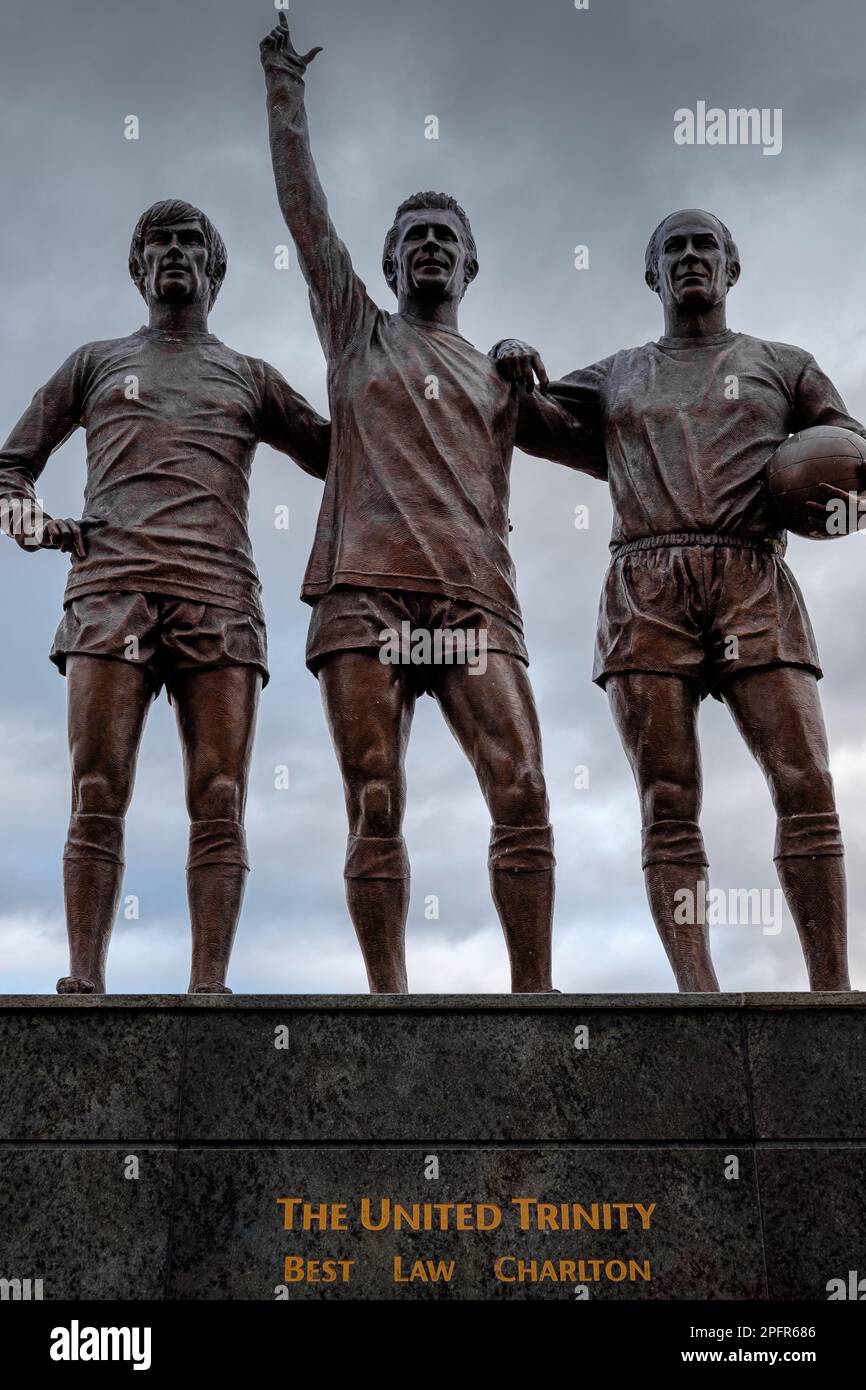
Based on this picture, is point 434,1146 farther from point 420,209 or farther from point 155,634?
point 420,209

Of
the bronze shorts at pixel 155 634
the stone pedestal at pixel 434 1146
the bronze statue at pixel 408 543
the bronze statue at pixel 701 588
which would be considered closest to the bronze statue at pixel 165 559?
the bronze shorts at pixel 155 634

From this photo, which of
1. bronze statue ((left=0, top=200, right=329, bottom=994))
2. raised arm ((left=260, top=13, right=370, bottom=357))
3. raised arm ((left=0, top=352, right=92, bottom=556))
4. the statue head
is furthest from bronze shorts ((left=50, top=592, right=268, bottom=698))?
the statue head

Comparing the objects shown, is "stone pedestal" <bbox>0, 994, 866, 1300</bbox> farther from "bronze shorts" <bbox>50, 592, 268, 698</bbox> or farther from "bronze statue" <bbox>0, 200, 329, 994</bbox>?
"bronze shorts" <bbox>50, 592, 268, 698</bbox>

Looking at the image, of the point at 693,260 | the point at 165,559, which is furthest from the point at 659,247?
the point at 165,559

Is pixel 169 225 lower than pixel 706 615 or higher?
higher

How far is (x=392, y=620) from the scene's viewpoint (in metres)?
8.07

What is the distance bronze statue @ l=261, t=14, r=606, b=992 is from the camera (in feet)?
25.5

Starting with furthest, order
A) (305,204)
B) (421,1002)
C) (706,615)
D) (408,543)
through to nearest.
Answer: (305,204), (706,615), (408,543), (421,1002)

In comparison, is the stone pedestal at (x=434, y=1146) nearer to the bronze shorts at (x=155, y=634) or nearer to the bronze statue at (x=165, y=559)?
the bronze statue at (x=165, y=559)

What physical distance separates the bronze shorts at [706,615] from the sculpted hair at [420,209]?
1981 millimetres

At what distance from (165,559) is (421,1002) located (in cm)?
258

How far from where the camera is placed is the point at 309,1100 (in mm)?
6895
